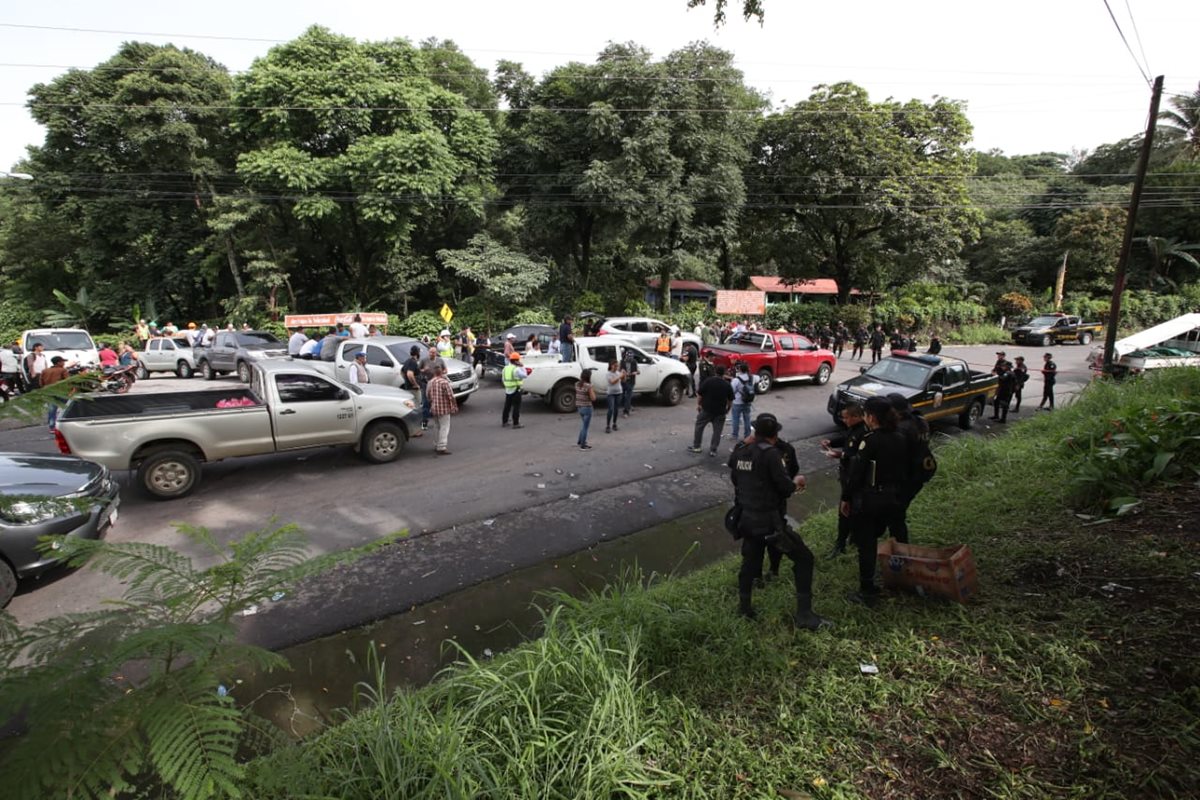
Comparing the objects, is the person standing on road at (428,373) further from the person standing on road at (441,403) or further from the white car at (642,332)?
the white car at (642,332)

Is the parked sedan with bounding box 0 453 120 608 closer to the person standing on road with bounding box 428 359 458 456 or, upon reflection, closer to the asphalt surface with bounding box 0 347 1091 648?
the asphalt surface with bounding box 0 347 1091 648

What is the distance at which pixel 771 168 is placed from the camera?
97.3 feet

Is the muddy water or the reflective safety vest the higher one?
the reflective safety vest

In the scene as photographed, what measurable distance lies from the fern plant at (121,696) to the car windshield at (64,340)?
1902 centimetres

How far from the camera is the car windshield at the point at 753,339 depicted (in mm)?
16828

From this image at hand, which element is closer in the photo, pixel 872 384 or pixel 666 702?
pixel 666 702


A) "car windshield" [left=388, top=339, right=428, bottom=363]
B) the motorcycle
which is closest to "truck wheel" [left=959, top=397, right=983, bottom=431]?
"car windshield" [left=388, top=339, right=428, bottom=363]

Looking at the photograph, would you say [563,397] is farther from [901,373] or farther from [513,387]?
[901,373]

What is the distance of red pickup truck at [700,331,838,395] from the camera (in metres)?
16.2

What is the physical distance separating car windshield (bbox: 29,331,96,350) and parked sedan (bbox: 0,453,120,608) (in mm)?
12924

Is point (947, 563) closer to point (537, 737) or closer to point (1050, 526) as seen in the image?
point (1050, 526)

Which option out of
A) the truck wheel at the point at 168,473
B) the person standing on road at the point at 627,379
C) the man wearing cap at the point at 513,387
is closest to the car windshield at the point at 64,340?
the truck wheel at the point at 168,473

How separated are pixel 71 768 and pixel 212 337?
2367 centimetres

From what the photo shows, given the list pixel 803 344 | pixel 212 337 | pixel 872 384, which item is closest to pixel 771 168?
pixel 803 344
